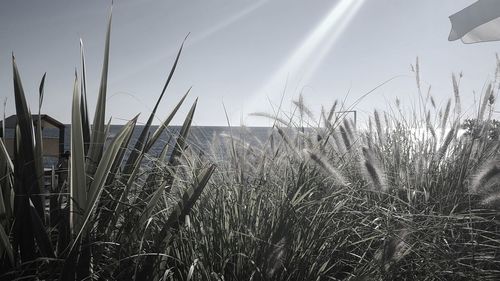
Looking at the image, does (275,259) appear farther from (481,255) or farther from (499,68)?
(499,68)

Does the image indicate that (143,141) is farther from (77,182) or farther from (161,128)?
(77,182)

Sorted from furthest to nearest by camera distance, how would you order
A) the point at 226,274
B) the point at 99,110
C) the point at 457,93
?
the point at 457,93, the point at 99,110, the point at 226,274

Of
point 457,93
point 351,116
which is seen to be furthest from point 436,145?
point 351,116

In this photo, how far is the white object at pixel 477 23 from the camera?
299 centimetres

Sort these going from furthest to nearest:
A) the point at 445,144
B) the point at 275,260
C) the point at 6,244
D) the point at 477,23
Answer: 1. the point at 477,23
2. the point at 445,144
3. the point at 6,244
4. the point at 275,260

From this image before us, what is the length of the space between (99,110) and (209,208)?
1.64 ft

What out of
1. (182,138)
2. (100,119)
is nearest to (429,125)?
(182,138)

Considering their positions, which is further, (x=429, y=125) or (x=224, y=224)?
(x=429, y=125)

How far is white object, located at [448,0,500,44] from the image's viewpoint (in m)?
2.99

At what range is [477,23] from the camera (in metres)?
3.01

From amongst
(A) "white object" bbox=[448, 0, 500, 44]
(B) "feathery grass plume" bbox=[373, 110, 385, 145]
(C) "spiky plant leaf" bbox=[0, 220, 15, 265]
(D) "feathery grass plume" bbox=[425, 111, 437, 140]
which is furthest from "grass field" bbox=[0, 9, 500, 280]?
(A) "white object" bbox=[448, 0, 500, 44]

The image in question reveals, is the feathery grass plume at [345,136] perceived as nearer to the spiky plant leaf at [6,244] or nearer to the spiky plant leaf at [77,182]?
the spiky plant leaf at [77,182]

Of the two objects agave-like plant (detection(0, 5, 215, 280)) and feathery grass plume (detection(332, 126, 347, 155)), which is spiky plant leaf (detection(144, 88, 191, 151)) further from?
feathery grass plume (detection(332, 126, 347, 155))

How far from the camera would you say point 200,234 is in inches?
49.4
